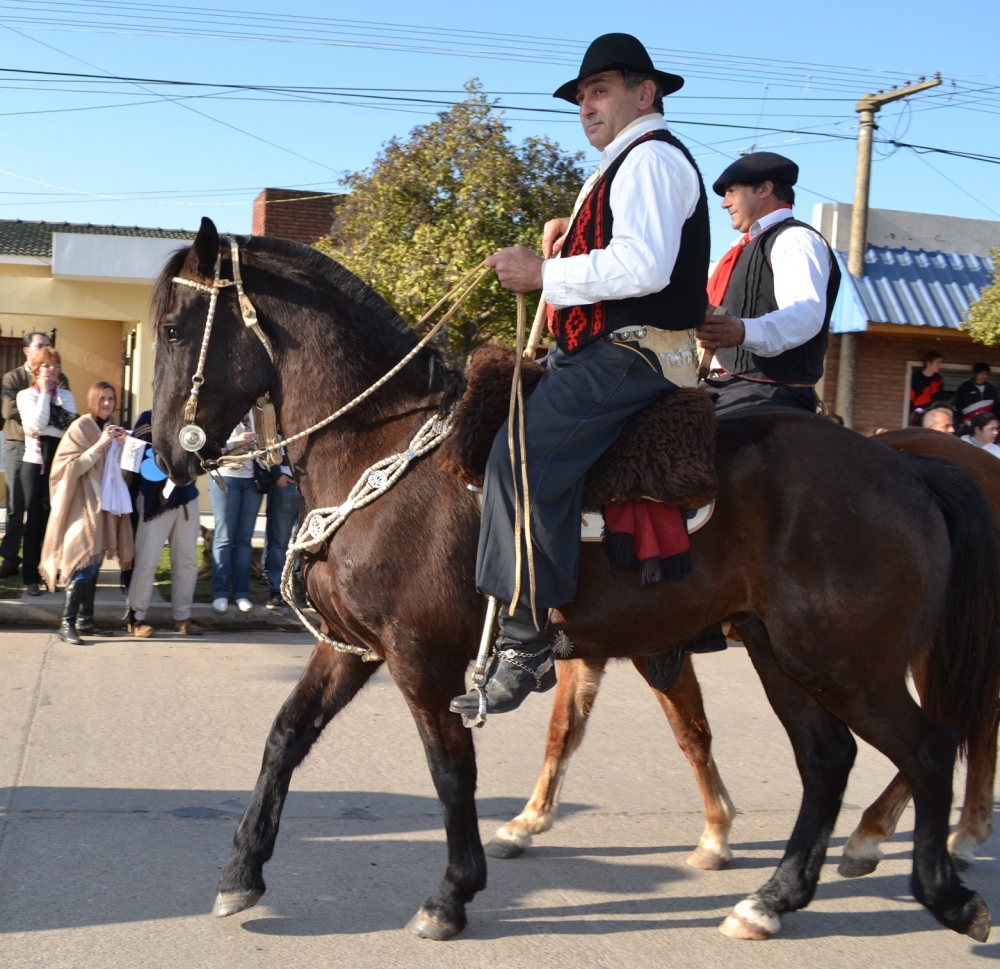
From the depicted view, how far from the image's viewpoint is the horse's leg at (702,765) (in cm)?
461

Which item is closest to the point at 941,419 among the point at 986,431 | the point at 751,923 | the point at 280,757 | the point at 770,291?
the point at 986,431

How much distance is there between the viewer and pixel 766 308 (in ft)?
14.9

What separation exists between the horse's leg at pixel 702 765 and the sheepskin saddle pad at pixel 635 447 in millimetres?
1257

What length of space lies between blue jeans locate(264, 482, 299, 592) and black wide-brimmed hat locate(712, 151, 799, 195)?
5.70m

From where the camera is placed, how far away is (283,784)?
158 inches

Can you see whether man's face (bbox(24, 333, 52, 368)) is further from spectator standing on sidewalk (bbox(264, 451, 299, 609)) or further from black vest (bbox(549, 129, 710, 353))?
black vest (bbox(549, 129, 710, 353))

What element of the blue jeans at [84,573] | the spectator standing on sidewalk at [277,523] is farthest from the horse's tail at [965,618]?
the spectator standing on sidewalk at [277,523]

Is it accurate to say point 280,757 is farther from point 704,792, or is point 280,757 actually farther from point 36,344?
point 36,344

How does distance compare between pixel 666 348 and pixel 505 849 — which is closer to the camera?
pixel 666 348

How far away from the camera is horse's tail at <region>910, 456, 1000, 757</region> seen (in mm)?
3957

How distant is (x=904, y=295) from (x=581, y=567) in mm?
13751

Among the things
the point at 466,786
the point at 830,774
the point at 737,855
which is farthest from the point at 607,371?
the point at 737,855

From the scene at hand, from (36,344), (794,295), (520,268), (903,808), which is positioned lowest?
(903,808)

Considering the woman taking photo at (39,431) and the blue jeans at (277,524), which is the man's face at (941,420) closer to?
the blue jeans at (277,524)
